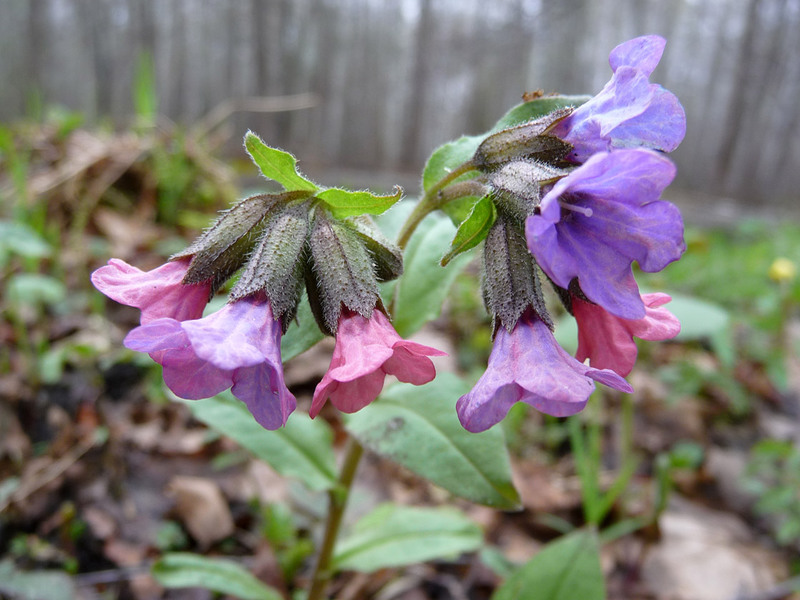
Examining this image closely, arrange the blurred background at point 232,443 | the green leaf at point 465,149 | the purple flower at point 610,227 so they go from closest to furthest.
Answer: the purple flower at point 610,227
the green leaf at point 465,149
the blurred background at point 232,443

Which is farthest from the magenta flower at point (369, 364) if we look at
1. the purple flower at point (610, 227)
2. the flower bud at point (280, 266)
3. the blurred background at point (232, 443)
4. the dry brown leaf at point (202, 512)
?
the dry brown leaf at point (202, 512)

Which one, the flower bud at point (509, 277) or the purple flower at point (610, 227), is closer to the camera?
the purple flower at point (610, 227)

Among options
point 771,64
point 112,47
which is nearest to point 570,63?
point 771,64

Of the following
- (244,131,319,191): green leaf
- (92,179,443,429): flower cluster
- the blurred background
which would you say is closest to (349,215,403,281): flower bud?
(92,179,443,429): flower cluster

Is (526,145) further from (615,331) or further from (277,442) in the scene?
(277,442)

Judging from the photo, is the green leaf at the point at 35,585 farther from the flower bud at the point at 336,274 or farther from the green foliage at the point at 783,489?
the green foliage at the point at 783,489

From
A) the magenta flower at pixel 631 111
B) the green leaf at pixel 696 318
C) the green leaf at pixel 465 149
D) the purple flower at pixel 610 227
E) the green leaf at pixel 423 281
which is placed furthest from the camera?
the green leaf at pixel 696 318

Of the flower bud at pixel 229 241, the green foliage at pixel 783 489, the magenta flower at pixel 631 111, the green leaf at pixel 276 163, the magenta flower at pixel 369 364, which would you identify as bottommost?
the green foliage at pixel 783 489
